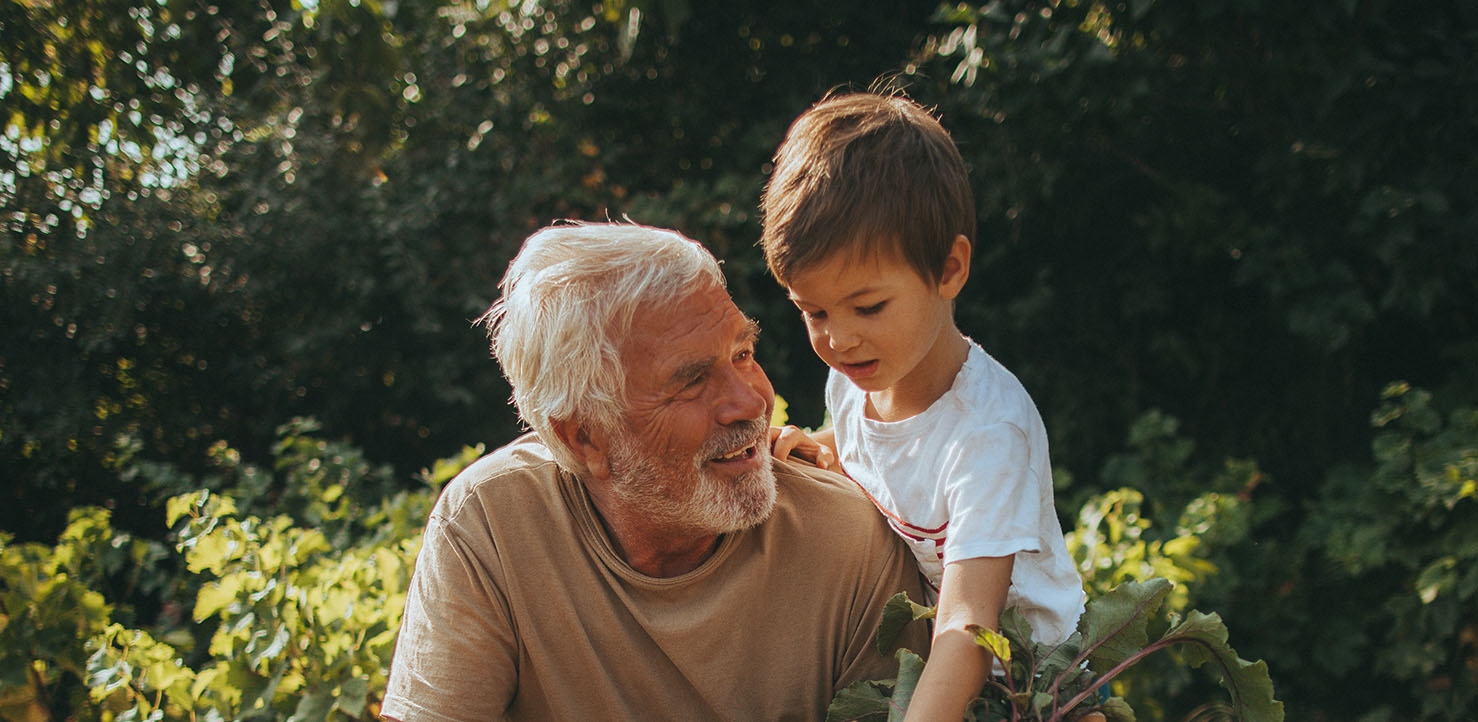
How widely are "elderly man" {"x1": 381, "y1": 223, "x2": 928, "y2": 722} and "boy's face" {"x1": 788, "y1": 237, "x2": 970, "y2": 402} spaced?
163 millimetres

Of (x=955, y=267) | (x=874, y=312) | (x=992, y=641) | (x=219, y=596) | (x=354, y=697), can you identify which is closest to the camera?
(x=992, y=641)

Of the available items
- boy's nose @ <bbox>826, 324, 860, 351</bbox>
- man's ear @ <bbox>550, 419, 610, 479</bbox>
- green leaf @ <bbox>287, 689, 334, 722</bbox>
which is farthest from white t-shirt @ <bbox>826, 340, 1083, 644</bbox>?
green leaf @ <bbox>287, 689, 334, 722</bbox>

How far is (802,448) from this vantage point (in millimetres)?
2322

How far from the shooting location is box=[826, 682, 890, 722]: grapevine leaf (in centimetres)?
182

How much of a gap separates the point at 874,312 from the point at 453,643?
2.98ft

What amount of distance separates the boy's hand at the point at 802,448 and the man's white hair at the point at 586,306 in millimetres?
427

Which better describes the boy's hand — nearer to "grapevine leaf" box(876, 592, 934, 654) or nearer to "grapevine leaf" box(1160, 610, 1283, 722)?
"grapevine leaf" box(876, 592, 934, 654)

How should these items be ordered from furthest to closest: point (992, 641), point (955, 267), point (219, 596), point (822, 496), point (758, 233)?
point (758, 233)
point (219, 596)
point (822, 496)
point (955, 267)
point (992, 641)

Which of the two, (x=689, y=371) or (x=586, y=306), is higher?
(x=586, y=306)

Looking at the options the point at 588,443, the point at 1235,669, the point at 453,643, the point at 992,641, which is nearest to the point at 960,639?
the point at 992,641

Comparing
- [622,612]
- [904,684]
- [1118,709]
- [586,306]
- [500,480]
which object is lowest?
[1118,709]

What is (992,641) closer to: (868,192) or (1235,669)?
(1235,669)

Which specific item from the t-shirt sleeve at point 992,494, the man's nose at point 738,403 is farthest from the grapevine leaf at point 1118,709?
the man's nose at point 738,403

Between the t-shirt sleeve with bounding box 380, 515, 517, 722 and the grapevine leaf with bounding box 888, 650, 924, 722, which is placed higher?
the t-shirt sleeve with bounding box 380, 515, 517, 722
